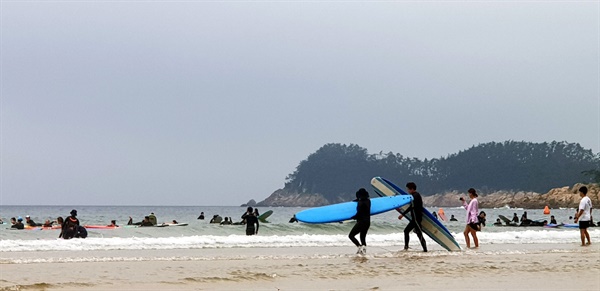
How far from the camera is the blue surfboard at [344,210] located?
1705cm

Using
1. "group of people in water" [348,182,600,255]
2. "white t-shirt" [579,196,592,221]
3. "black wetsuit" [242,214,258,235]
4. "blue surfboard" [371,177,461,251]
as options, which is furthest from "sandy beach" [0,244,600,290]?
"black wetsuit" [242,214,258,235]

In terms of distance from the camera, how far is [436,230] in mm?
17312

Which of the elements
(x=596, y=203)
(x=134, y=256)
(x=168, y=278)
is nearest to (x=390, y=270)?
(x=168, y=278)

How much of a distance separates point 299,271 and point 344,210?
18.7 feet

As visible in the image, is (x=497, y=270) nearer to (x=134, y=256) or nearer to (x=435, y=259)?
(x=435, y=259)

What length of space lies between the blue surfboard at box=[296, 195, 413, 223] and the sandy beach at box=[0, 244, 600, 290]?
3.67ft

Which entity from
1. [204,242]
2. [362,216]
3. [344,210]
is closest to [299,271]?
[362,216]

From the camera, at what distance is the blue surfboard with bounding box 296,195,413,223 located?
17047 mm

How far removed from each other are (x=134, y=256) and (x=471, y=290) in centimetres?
835

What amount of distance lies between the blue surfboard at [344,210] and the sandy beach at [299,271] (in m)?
1.12

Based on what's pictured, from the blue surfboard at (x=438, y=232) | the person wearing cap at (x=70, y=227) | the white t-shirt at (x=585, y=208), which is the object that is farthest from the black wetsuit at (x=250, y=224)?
the white t-shirt at (x=585, y=208)

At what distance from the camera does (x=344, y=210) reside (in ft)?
57.4

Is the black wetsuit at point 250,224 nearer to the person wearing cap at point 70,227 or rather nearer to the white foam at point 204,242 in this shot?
the white foam at point 204,242

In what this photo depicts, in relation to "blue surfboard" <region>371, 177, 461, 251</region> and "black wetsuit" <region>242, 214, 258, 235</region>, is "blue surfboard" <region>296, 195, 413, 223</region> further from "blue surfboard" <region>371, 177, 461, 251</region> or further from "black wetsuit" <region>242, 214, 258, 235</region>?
"black wetsuit" <region>242, 214, 258, 235</region>
